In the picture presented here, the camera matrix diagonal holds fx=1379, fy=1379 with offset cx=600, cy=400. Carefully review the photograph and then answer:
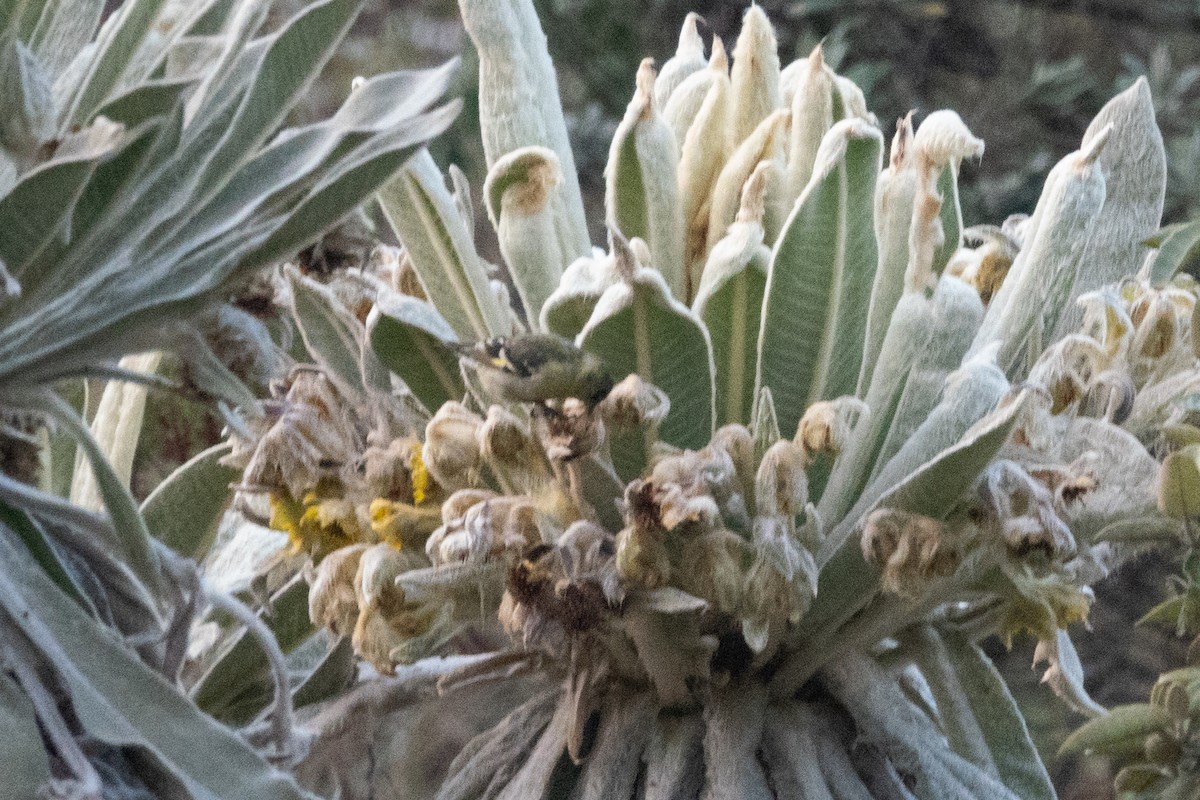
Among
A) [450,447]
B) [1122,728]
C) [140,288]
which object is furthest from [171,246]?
[1122,728]

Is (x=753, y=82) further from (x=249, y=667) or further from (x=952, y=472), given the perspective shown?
(x=249, y=667)

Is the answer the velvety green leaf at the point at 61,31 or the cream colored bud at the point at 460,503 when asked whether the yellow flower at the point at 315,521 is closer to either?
the cream colored bud at the point at 460,503

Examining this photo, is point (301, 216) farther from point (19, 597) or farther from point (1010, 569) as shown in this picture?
point (1010, 569)

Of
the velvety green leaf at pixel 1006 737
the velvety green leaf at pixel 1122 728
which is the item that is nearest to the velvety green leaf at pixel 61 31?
the velvety green leaf at pixel 1006 737

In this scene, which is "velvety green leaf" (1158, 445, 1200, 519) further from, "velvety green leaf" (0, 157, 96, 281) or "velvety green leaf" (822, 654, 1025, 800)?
"velvety green leaf" (0, 157, 96, 281)

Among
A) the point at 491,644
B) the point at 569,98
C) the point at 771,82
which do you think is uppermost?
the point at 771,82

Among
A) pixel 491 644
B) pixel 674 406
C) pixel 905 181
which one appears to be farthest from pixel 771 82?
pixel 491 644

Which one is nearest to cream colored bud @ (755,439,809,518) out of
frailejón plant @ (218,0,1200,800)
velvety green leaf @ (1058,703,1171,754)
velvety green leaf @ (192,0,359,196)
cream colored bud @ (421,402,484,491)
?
frailejón plant @ (218,0,1200,800)

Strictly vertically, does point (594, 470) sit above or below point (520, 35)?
below
